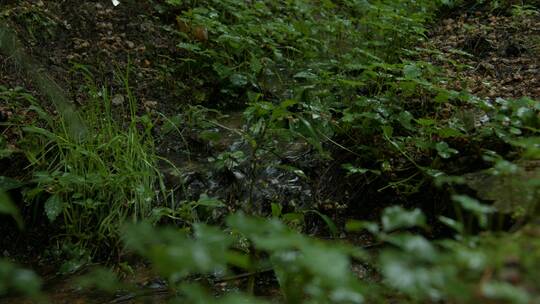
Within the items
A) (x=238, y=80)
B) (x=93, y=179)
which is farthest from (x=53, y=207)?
(x=238, y=80)

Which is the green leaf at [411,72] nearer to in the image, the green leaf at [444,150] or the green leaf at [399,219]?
the green leaf at [444,150]

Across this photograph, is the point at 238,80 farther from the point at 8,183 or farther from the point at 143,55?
the point at 8,183

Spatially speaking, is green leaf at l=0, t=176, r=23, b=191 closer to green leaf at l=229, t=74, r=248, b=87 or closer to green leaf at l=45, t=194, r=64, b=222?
green leaf at l=45, t=194, r=64, b=222

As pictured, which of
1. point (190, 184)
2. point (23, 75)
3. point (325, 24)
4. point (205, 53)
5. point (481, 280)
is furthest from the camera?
point (325, 24)

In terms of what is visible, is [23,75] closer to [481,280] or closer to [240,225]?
[240,225]

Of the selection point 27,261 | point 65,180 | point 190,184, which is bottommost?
point 27,261

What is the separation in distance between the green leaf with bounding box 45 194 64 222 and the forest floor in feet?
1.23

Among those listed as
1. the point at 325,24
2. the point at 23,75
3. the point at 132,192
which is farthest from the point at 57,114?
the point at 325,24

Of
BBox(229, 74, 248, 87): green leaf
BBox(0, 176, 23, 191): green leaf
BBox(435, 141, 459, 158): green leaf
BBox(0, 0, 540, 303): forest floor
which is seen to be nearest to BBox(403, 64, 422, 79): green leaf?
BBox(0, 0, 540, 303): forest floor

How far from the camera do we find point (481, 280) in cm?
101

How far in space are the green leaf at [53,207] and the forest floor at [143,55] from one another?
1.23 ft

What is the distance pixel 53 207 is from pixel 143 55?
5.65 ft

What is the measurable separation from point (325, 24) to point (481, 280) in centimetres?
374

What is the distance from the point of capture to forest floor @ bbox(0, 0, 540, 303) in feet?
10.8
